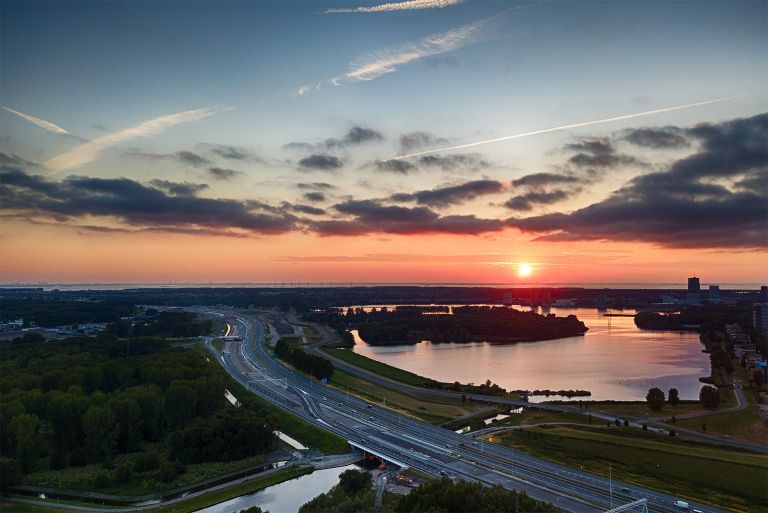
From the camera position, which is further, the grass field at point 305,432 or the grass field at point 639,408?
the grass field at point 639,408

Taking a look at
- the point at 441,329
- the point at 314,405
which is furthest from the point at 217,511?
the point at 441,329

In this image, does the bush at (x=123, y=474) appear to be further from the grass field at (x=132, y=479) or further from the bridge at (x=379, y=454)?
the bridge at (x=379, y=454)

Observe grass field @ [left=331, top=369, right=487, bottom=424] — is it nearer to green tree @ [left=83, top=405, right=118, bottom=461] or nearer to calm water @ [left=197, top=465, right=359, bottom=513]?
calm water @ [left=197, top=465, right=359, bottom=513]

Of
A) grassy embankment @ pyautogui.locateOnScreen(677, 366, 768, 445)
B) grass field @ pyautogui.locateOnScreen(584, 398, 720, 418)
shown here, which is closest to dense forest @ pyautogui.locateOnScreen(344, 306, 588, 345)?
grass field @ pyautogui.locateOnScreen(584, 398, 720, 418)

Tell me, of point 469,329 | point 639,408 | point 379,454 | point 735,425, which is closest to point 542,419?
point 639,408

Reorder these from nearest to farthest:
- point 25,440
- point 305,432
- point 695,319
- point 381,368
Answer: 1. point 25,440
2. point 305,432
3. point 381,368
4. point 695,319

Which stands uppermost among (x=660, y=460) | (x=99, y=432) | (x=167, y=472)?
(x=99, y=432)

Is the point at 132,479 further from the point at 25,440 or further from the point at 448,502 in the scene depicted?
the point at 448,502

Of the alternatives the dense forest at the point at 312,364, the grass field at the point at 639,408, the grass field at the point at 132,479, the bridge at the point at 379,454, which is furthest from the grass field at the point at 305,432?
the grass field at the point at 639,408
